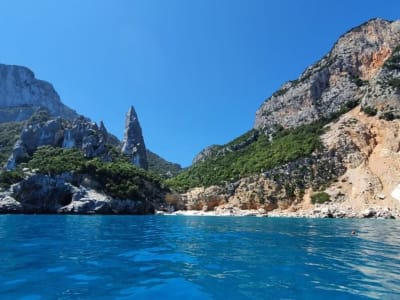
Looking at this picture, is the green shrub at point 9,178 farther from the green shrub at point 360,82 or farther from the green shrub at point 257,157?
the green shrub at point 360,82

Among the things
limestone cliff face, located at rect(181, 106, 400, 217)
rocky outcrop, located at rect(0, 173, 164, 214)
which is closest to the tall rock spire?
limestone cliff face, located at rect(181, 106, 400, 217)

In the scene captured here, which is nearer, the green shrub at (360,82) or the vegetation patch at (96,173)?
the vegetation patch at (96,173)

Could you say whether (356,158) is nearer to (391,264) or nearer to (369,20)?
(369,20)

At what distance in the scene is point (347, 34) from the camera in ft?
463

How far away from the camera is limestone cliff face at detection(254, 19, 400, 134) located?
125 meters

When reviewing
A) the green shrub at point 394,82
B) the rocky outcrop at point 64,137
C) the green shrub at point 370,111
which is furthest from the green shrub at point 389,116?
the rocky outcrop at point 64,137

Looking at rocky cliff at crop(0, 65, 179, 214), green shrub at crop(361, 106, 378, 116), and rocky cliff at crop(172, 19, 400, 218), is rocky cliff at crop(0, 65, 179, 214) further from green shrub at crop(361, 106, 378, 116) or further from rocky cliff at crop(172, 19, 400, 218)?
green shrub at crop(361, 106, 378, 116)

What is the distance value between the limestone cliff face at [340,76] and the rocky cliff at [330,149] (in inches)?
14.6

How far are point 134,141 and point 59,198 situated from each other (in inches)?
3265

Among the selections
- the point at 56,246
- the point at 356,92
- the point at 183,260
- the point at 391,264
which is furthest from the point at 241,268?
the point at 356,92

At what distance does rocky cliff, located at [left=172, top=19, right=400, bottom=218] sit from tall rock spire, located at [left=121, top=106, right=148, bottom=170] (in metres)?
31.8

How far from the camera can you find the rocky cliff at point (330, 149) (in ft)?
275

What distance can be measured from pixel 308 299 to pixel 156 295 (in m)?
4.18

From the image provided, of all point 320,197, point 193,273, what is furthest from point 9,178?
point 193,273
